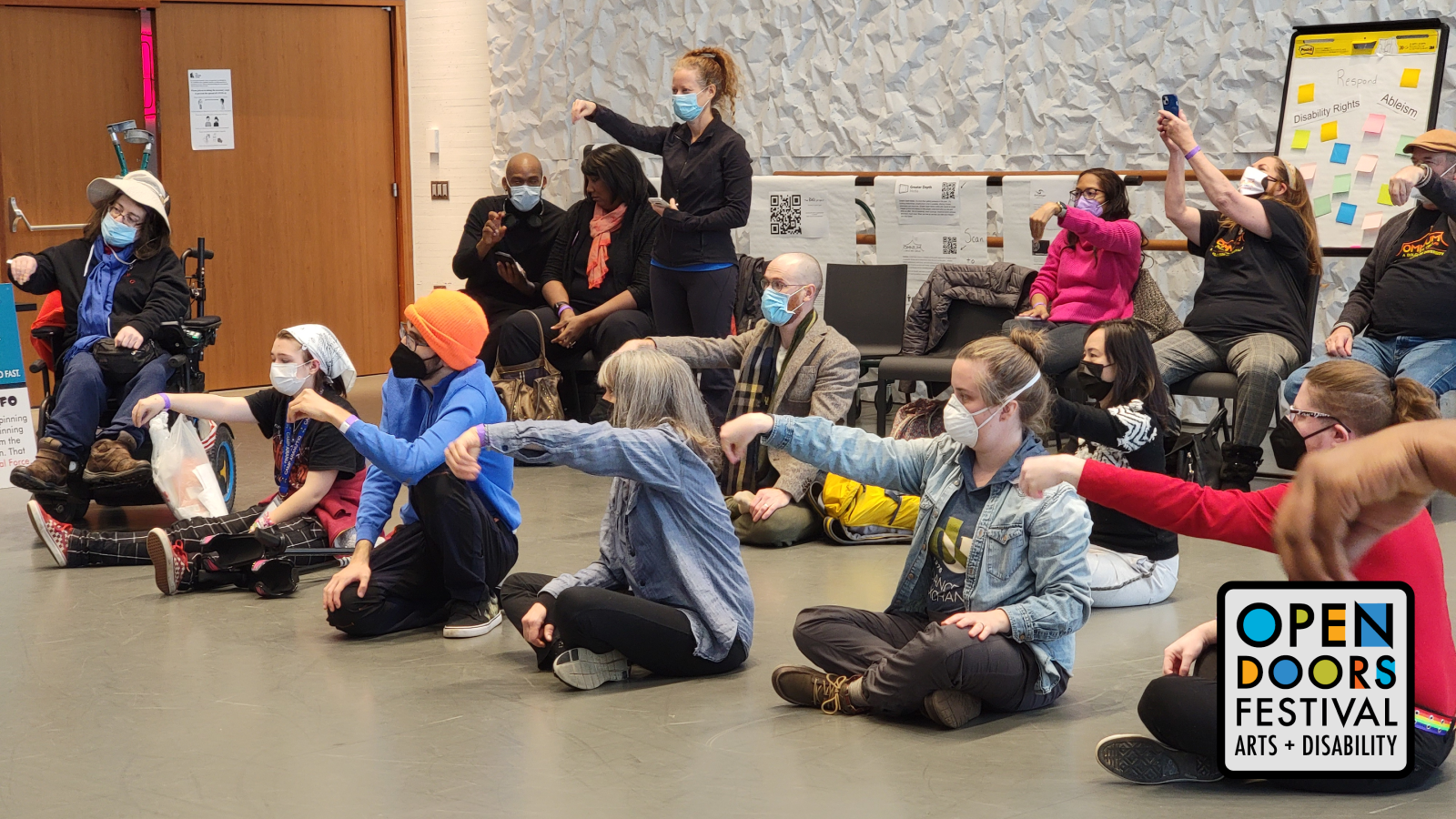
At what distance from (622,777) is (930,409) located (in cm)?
290

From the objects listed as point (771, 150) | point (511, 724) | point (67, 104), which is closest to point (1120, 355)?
point (511, 724)

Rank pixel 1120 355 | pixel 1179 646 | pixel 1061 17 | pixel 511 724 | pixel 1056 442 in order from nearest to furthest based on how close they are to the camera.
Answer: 1. pixel 1179 646
2. pixel 511 724
3. pixel 1120 355
4. pixel 1056 442
5. pixel 1061 17

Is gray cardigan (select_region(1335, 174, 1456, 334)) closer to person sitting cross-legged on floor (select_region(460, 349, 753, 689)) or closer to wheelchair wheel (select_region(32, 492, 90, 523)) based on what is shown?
person sitting cross-legged on floor (select_region(460, 349, 753, 689))

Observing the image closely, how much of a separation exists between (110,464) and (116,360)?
→ 0.42 metres

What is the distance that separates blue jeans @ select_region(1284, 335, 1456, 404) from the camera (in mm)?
5367

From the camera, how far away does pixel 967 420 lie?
123 inches

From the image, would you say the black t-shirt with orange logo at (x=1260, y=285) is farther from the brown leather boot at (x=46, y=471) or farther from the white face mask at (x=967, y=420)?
the brown leather boot at (x=46, y=471)

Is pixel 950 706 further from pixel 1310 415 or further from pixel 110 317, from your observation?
pixel 110 317

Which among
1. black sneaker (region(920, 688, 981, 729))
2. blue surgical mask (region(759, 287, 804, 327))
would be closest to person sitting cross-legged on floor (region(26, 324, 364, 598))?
blue surgical mask (region(759, 287, 804, 327))

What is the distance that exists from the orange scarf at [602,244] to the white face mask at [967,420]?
3.95 m

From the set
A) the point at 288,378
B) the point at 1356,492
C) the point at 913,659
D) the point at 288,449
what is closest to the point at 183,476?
the point at 288,449

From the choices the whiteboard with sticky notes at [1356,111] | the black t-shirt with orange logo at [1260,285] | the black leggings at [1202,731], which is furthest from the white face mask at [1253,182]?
the black leggings at [1202,731]

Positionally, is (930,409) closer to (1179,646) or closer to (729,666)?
(729,666)

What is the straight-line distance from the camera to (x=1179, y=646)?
2904mm
